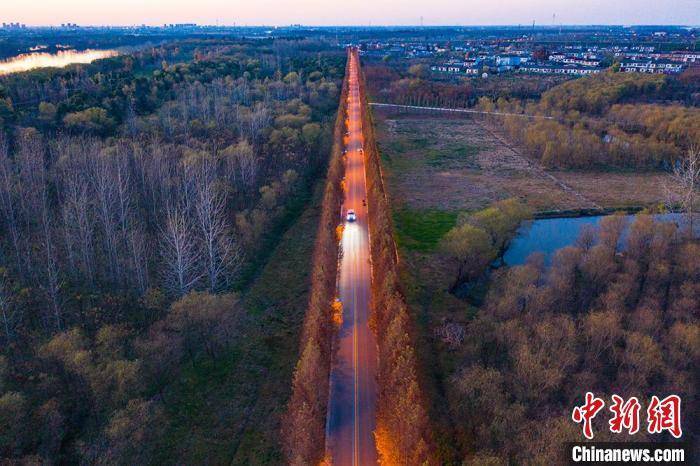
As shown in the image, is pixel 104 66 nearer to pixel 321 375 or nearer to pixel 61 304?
pixel 61 304

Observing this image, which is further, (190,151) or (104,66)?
(104,66)

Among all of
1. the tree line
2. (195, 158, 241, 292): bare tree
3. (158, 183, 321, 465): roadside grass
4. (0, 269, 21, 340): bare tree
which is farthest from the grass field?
(0, 269, 21, 340): bare tree

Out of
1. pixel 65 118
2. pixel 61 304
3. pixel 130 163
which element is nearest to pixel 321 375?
pixel 61 304

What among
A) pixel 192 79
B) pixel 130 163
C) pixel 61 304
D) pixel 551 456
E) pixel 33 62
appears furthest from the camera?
pixel 33 62

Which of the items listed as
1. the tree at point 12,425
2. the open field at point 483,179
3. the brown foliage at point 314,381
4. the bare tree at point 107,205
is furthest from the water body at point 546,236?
the tree at point 12,425

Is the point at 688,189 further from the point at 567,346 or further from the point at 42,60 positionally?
the point at 42,60

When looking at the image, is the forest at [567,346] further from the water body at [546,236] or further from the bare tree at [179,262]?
the bare tree at [179,262]
